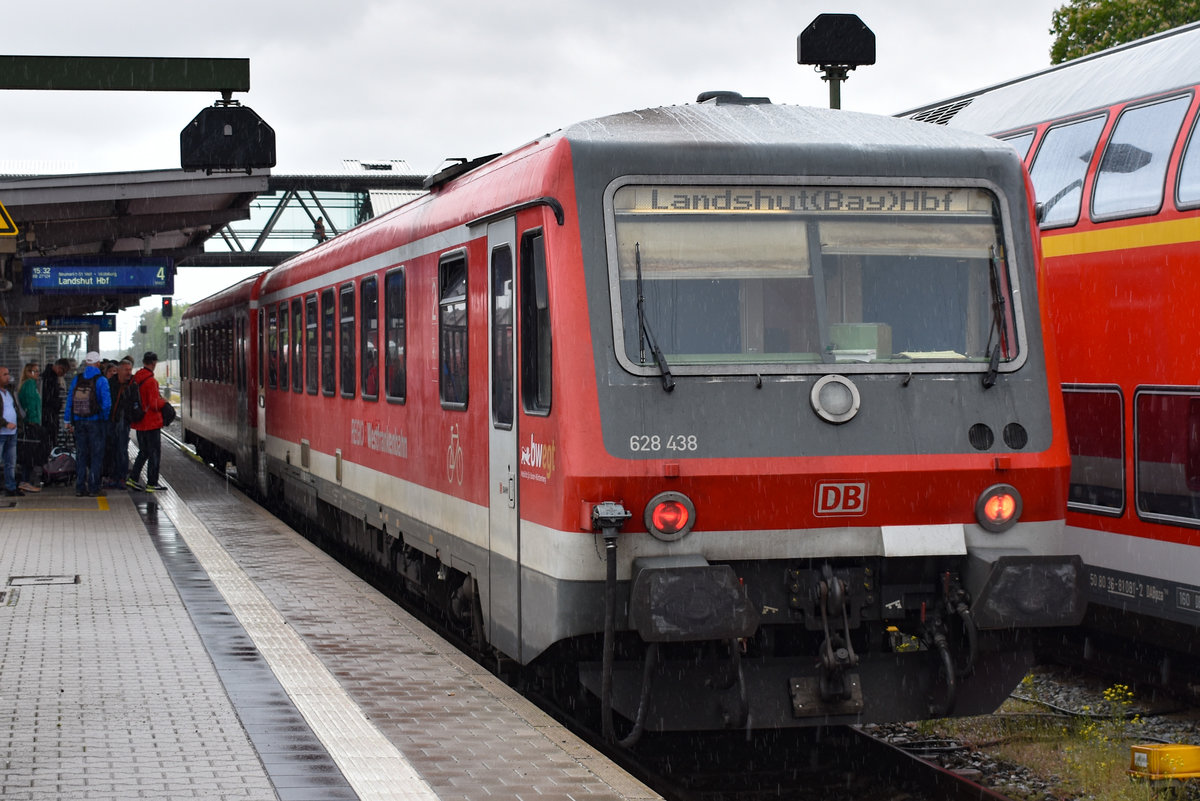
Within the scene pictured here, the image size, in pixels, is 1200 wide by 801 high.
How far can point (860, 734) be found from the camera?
27.0 feet

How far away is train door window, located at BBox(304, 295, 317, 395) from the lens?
48.3 ft

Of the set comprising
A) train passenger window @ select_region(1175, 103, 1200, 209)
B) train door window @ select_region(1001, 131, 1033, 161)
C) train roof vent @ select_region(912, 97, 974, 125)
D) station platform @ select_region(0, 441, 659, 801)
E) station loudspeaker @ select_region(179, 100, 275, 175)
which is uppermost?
train roof vent @ select_region(912, 97, 974, 125)

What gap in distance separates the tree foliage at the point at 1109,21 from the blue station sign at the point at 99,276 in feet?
57.7

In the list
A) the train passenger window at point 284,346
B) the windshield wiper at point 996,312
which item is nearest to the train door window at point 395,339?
the windshield wiper at point 996,312

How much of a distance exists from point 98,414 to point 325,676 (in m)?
11.5

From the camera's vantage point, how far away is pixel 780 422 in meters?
7.07

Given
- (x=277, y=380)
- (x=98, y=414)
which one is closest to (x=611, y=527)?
(x=277, y=380)

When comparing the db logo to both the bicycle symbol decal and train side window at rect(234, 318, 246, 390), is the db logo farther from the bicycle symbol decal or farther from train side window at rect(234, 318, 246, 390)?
train side window at rect(234, 318, 246, 390)

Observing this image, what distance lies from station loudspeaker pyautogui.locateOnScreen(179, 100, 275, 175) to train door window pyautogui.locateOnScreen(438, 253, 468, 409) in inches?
121

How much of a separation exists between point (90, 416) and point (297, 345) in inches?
168

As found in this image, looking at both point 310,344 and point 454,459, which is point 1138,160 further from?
point 310,344

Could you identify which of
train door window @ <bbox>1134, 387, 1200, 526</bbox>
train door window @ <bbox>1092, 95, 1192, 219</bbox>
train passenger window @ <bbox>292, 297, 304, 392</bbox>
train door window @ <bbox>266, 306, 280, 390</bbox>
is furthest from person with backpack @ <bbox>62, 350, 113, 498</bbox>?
train door window @ <bbox>1134, 387, 1200, 526</bbox>

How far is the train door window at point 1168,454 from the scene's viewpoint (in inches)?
350

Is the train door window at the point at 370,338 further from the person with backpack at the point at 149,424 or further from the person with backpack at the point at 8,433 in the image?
the person with backpack at the point at 149,424
